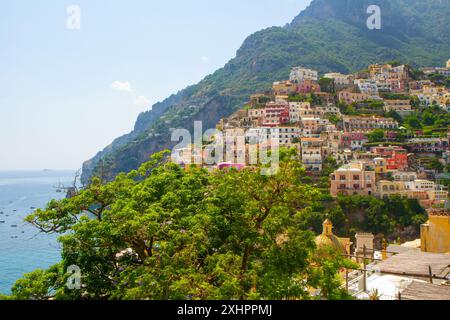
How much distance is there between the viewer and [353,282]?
15.0 meters

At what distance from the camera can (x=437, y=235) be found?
2081 centimetres

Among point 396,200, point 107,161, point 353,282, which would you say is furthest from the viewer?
point 107,161

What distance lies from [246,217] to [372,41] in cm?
16181

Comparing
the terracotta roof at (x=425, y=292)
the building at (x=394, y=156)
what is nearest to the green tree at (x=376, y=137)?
the building at (x=394, y=156)

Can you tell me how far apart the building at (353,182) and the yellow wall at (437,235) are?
34.6m

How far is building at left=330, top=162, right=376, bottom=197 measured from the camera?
55.8m

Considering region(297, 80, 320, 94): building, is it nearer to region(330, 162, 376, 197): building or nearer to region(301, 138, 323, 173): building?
region(301, 138, 323, 173): building

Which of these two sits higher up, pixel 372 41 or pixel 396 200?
pixel 372 41

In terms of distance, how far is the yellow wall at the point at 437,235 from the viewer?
20547mm

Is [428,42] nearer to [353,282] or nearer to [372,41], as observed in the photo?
[372,41]

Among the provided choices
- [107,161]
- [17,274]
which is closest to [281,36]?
[107,161]

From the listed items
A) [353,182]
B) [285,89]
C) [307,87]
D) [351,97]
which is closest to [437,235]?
[353,182]

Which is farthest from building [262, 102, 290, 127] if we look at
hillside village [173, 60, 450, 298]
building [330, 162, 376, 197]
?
building [330, 162, 376, 197]
